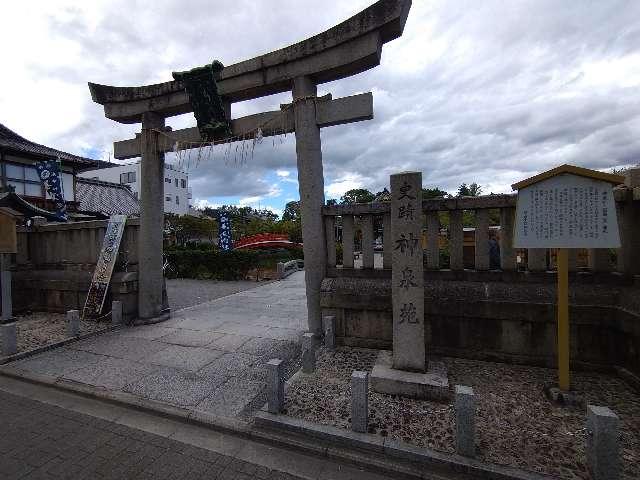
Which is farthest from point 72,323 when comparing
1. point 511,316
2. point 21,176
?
point 21,176

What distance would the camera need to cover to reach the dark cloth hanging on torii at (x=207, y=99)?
731cm

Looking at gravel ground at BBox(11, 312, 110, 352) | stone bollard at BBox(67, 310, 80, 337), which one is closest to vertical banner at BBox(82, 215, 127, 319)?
gravel ground at BBox(11, 312, 110, 352)

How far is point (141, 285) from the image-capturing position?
858cm

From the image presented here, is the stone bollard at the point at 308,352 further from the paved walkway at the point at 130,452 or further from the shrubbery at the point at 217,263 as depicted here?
the shrubbery at the point at 217,263

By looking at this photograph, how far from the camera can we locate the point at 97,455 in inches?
139

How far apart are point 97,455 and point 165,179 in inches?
2494

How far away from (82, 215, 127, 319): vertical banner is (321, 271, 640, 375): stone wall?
21.8 ft

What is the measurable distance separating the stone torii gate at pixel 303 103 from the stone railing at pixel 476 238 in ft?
1.84

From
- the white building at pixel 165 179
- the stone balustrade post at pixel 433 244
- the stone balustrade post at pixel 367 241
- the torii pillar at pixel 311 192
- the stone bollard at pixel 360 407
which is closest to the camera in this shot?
the stone bollard at pixel 360 407

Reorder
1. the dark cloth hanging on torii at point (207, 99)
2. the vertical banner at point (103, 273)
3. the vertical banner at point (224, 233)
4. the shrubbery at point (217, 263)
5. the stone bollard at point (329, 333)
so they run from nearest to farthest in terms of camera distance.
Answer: the stone bollard at point (329, 333)
the dark cloth hanging on torii at point (207, 99)
the vertical banner at point (103, 273)
the shrubbery at point (217, 263)
the vertical banner at point (224, 233)

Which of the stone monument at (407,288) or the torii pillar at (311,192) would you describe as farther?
the torii pillar at (311,192)

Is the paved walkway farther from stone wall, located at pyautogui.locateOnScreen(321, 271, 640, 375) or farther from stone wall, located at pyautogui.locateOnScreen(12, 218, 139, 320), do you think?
stone wall, located at pyautogui.locateOnScreen(12, 218, 139, 320)

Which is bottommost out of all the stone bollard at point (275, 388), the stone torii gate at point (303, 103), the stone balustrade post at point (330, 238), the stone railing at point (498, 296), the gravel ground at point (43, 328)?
the gravel ground at point (43, 328)

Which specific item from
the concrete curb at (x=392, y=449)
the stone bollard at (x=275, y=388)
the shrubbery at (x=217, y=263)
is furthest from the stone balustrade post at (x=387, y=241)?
the shrubbery at (x=217, y=263)
